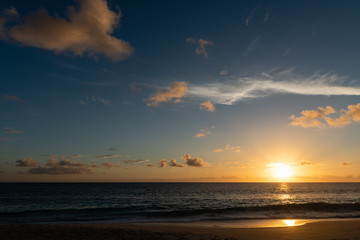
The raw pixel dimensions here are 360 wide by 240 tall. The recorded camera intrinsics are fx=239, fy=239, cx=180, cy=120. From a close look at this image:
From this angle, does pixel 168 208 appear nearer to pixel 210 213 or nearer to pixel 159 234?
pixel 210 213

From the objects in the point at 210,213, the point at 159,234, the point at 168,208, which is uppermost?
the point at 159,234

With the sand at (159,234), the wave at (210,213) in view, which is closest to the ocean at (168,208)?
the wave at (210,213)

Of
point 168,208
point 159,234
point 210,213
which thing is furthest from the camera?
point 168,208

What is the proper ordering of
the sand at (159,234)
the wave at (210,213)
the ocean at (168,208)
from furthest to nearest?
the wave at (210,213), the ocean at (168,208), the sand at (159,234)

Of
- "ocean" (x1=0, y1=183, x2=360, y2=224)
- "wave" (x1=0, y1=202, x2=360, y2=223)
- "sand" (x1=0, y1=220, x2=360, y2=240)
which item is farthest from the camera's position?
"wave" (x1=0, y1=202, x2=360, y2=223)

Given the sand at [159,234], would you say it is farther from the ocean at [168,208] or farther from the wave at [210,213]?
the wave at [210,213]

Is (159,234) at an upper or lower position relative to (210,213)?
upper

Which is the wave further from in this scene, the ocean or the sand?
the sand

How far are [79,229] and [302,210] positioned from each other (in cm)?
3132

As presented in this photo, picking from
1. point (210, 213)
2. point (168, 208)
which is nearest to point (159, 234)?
point (210, 213)

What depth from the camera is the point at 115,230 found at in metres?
19.6

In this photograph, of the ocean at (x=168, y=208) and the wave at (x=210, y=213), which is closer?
the ocean at (x=168, y=208)

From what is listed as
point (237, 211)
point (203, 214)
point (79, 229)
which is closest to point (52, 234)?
point (79, 229)

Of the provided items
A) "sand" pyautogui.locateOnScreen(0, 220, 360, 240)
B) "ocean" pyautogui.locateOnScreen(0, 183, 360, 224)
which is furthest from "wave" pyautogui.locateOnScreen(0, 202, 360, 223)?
"sand" pyautogui.locateOnScreen(0, 220, 360, 240)
